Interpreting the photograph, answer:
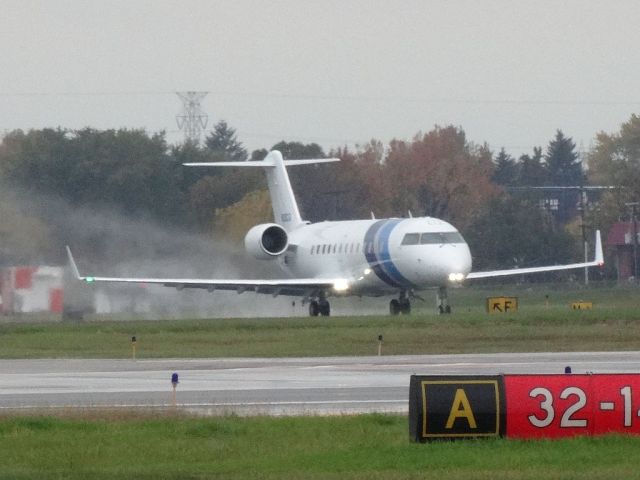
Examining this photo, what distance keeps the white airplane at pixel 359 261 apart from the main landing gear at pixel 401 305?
1.3 inches

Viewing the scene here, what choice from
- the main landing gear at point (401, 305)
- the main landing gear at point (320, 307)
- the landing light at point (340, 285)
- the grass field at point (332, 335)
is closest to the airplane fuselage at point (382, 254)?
the landing light at point (340, 285)

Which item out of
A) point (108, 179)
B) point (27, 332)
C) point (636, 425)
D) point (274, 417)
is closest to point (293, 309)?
point (108, 179)

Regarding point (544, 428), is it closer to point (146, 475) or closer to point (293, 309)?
point (146, 475)

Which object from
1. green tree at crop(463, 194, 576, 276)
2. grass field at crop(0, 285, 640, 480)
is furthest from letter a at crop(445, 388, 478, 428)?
green tree at crop(463, 194, 576, 276)

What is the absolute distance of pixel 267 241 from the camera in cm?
5278

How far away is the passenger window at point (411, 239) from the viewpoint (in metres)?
48.8

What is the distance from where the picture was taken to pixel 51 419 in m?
19.1

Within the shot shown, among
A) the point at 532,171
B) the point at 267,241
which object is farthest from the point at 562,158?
the point at 267,241

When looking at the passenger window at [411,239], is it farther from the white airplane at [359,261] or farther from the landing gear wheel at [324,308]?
the landing gear wheel at [324,308]

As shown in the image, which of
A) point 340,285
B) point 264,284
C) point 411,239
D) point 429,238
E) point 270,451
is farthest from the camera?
point 340,285

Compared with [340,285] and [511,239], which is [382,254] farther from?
[511,239]

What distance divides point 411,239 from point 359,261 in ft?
9.57

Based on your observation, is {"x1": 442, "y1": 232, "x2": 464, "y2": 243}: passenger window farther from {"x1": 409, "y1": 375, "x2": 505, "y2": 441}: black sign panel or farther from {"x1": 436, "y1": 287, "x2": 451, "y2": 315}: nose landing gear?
{"x1": 409, "y1": 375, "x2": 505, "y2": 441}: black sign panel

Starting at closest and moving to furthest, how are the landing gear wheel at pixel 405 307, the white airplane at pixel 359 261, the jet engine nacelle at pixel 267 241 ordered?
1. the white airplane at pixel 359 261
2. the landing gear wheel at pixel 405 307
3. the jet engine nacelle at pixel 267 241
